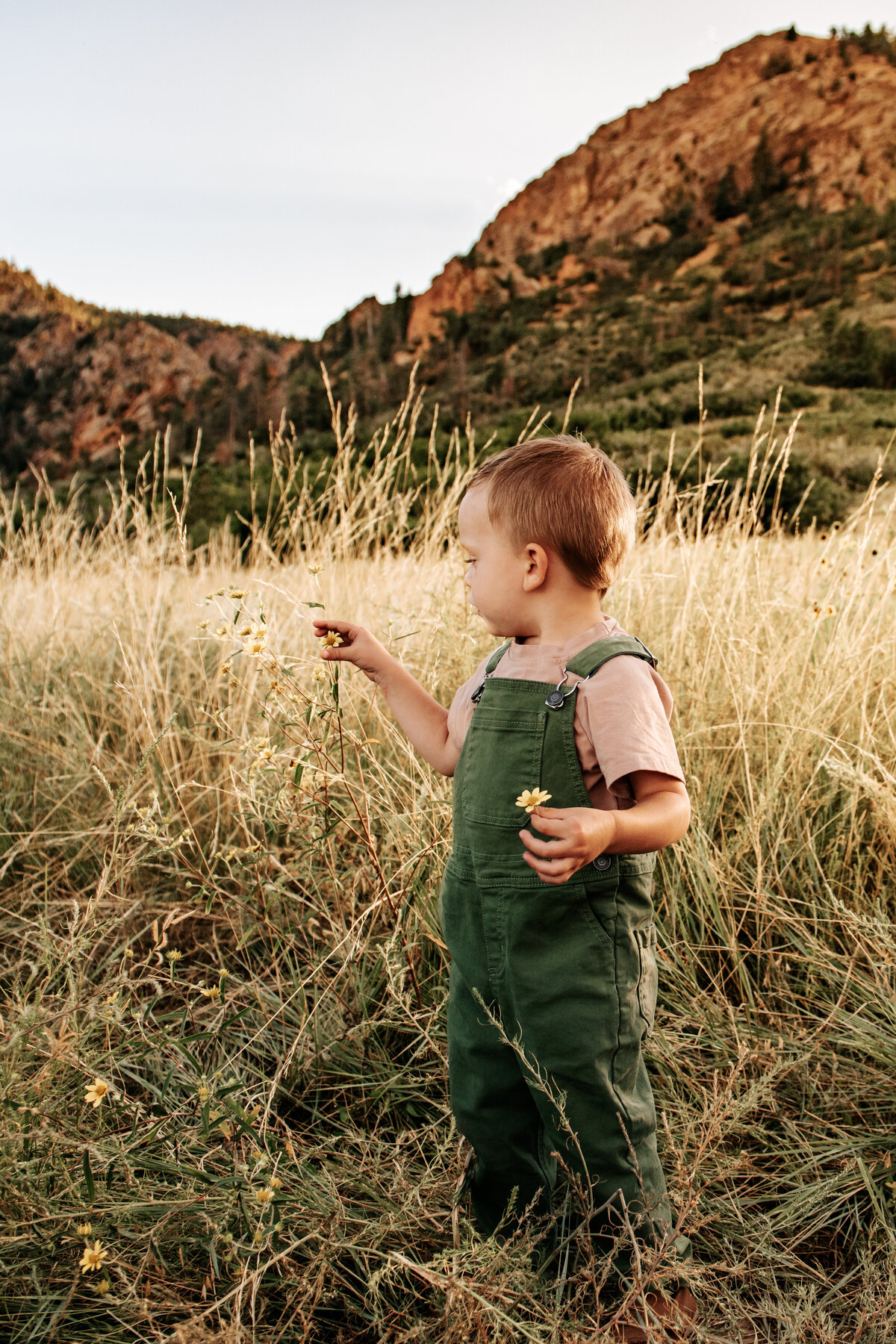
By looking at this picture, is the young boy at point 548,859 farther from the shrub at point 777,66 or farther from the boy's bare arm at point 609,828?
the shrub at point 777,66

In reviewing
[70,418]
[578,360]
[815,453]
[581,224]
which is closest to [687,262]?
[578,360]

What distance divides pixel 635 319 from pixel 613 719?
36200 mm

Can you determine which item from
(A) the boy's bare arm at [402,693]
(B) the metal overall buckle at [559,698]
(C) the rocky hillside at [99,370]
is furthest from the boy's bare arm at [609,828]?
(C) the rocky hillside at [99,370]

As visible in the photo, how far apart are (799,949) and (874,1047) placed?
299 millimetres

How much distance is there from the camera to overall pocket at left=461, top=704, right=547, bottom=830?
1.06 metres

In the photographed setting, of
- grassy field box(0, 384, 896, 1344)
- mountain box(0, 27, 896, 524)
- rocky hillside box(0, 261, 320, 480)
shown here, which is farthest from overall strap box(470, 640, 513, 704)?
rocky hillside box(0, 261, 320, 480)

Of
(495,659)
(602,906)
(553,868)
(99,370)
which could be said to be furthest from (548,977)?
(99,370)

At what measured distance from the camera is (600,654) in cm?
105

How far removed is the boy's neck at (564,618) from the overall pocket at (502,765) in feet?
0.45

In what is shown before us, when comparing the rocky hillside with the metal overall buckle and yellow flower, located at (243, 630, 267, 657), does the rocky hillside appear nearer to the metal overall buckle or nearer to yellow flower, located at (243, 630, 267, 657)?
yellow flower, located at (243, 630, 267, 657)

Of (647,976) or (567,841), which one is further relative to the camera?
(647,976)

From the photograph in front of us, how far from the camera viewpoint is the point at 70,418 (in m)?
56.3

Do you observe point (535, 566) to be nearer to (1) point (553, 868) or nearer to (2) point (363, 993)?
(1) point (553, 868)

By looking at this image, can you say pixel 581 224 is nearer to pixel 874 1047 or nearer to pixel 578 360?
pixel 578 360
